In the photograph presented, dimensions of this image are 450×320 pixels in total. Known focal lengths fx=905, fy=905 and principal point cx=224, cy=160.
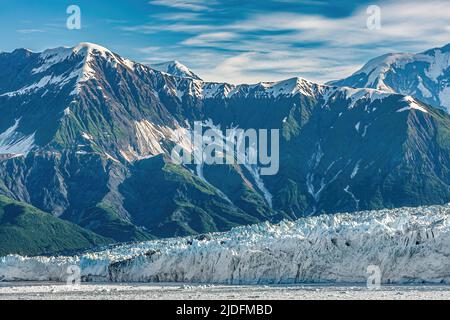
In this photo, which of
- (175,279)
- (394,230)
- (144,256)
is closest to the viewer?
(394,230)

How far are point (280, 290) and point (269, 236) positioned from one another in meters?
40.2

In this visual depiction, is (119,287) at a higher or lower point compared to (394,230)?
lower

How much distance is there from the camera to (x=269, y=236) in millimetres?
184000

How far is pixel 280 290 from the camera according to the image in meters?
144

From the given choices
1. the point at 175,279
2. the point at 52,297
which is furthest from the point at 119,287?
the point at 52,297

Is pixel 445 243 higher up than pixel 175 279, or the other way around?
pixel 445 243
